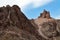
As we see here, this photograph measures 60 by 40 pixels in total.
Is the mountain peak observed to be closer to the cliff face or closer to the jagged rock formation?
the jagged rock formation

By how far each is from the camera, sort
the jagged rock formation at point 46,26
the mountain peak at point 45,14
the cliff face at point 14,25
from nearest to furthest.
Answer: the cliff face at point 14,25 < the jagged rock formation at point 46,26 < the mountain peak at point 45,14

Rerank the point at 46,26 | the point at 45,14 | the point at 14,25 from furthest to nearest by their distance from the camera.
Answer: the point at 45,14 < the point at 46,26 < the point at 14,25

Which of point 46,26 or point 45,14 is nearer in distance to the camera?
point 46,26

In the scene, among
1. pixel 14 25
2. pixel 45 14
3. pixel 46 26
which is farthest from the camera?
pixel 45 14

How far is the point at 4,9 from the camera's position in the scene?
3744 centimetres

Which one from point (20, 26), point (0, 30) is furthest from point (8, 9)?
point (0, 30)

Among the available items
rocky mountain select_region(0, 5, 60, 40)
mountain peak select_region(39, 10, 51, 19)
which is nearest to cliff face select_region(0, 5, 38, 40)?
rocky mountain select_region(0, 5, 60, 40)

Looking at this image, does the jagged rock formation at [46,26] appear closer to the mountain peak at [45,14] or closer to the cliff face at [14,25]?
the mountain peak at [45,14]

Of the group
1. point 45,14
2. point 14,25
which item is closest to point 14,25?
Answer: point 14,25

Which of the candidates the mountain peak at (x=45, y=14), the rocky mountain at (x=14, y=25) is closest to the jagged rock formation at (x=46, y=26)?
the mountain peak at (x=45, y=14)

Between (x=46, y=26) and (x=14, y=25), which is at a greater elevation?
(x=46, y=26)

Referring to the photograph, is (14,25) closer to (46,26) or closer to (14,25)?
(14,25)

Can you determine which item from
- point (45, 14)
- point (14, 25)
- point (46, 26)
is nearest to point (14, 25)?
point (14, 25)

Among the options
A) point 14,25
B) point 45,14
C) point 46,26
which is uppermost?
point 45,14
